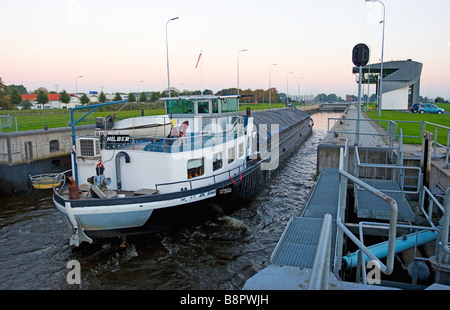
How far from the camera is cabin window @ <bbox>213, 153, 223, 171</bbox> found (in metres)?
14.4

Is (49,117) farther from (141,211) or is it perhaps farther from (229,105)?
(141,211)

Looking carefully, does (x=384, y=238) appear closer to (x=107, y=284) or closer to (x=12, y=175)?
(x=107, y=284)

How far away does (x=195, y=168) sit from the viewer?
43.3 feet

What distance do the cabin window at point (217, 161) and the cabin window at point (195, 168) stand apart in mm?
927

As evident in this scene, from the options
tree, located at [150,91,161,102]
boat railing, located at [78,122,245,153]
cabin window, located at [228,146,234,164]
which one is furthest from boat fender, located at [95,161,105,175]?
tree, located at [150,91,161,102]

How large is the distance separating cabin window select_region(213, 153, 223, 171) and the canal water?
2.24 m

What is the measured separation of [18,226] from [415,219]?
15346 mm

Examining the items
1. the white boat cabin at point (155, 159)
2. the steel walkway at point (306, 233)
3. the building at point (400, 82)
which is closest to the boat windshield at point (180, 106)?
the white boat cabin at point (155, 159)

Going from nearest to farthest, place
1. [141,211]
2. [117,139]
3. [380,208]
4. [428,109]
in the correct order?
[380,208], [141,211], [117,139], [428,109]

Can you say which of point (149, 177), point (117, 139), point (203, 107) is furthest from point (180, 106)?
point (149, 177)

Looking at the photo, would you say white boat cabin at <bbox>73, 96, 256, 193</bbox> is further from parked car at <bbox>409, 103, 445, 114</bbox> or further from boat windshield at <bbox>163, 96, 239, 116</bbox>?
parked car at <bbox>409, 103, 445, 114</bbox>

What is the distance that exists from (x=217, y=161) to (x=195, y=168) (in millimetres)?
1657

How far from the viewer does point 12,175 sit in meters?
20.3
